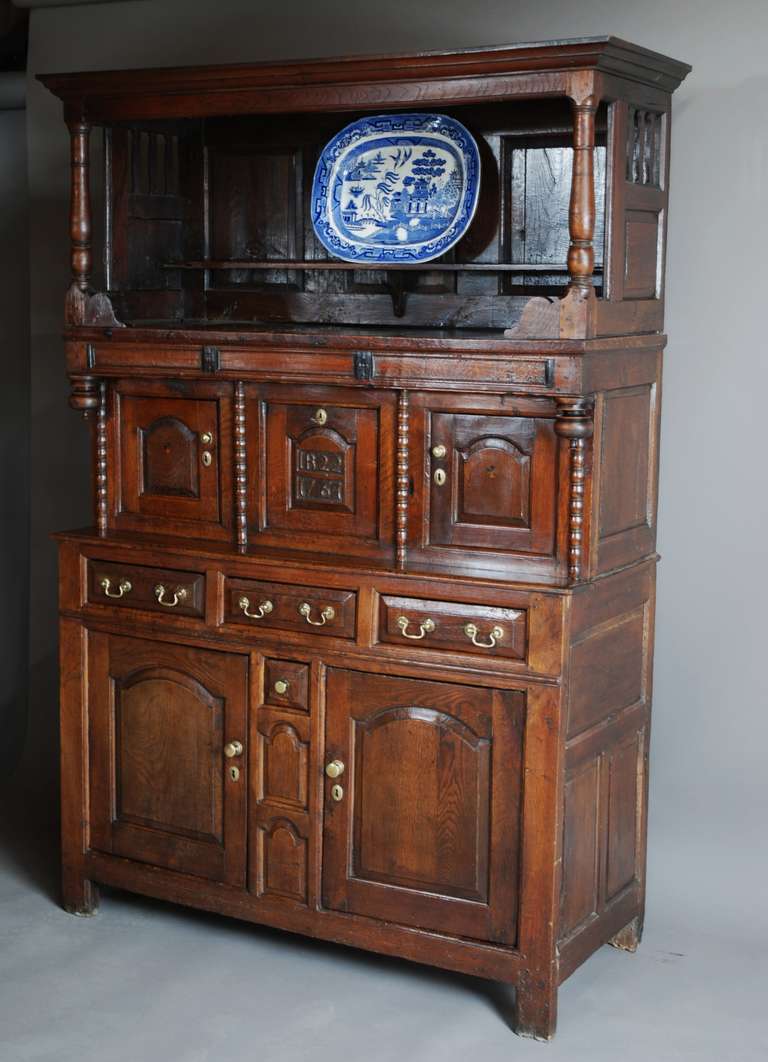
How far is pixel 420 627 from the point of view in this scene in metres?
3.55

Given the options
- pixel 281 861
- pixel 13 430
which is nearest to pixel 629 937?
pixel 281 861

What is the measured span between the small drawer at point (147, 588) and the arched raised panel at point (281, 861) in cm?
59

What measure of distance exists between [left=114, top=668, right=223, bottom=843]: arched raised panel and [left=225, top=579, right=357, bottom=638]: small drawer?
269 millimetres

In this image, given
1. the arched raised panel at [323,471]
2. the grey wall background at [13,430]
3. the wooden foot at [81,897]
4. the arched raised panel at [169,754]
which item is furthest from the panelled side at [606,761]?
the grey wall background at [13,430]

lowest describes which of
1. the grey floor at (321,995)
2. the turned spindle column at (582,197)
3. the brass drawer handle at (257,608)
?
the grey floor at (321,995)

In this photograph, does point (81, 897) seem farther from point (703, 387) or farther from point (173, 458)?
point (703, 387)

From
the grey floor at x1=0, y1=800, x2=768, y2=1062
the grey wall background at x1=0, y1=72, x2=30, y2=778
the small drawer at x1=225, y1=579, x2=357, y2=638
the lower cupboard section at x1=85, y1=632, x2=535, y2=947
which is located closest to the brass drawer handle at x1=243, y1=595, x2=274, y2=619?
the small drawer at x1=225, y1=579, x2=357, y2=638

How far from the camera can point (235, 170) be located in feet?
→ 14.3

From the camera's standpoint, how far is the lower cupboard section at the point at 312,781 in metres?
3.55

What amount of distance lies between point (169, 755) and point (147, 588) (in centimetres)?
46

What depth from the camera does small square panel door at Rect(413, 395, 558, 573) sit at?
3.47m

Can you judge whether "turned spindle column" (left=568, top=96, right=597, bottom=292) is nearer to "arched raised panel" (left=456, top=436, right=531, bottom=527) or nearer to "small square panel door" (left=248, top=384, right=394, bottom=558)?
"arched raised panel" (left=456, top=436, right=531, bottom=527)

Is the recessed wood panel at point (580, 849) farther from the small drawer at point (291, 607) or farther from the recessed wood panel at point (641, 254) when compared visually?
the recessed wood panel at point (641, 254)

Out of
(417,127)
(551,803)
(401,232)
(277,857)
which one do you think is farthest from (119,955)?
(417,127)
